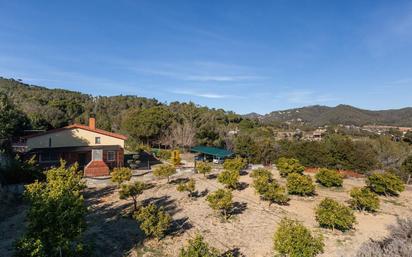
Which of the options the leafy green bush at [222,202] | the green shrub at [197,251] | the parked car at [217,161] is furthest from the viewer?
the parked car at [217,161]

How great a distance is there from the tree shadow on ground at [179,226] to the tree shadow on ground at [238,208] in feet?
10.7

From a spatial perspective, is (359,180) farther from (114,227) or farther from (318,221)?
(114,227)

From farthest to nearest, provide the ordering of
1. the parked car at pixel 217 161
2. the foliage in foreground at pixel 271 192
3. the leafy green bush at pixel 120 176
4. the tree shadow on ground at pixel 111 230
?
the parked car at pixel 217 161, the leafy green bush at pixel 120 176, the foliage in foreground at pixel 271 192, the tree shadow on ground at pixel 111 230

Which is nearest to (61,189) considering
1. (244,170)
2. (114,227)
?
(114,227)

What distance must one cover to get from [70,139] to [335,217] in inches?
1077

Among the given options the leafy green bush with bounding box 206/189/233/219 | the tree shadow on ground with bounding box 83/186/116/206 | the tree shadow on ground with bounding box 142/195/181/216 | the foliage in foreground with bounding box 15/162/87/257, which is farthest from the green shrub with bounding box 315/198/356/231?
the tree shadow on ground with bounding box 83/186/116/206

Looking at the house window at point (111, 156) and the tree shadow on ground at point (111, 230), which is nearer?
the tree shadow on ground at point (111, 230)

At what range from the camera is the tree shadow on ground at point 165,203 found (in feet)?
62.4

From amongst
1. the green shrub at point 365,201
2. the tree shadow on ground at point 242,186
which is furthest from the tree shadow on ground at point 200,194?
the green shrub at point 365,201

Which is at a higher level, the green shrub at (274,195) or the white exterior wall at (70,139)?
the white exterior wall at (70,139)

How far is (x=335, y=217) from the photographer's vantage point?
15695 millimetres

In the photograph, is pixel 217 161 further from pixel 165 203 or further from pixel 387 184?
pixel 387 184

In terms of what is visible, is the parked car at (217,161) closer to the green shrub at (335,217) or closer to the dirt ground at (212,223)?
the dirt ground at (212,223)

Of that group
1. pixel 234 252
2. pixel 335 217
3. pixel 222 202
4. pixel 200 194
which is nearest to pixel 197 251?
pixel 234 252
